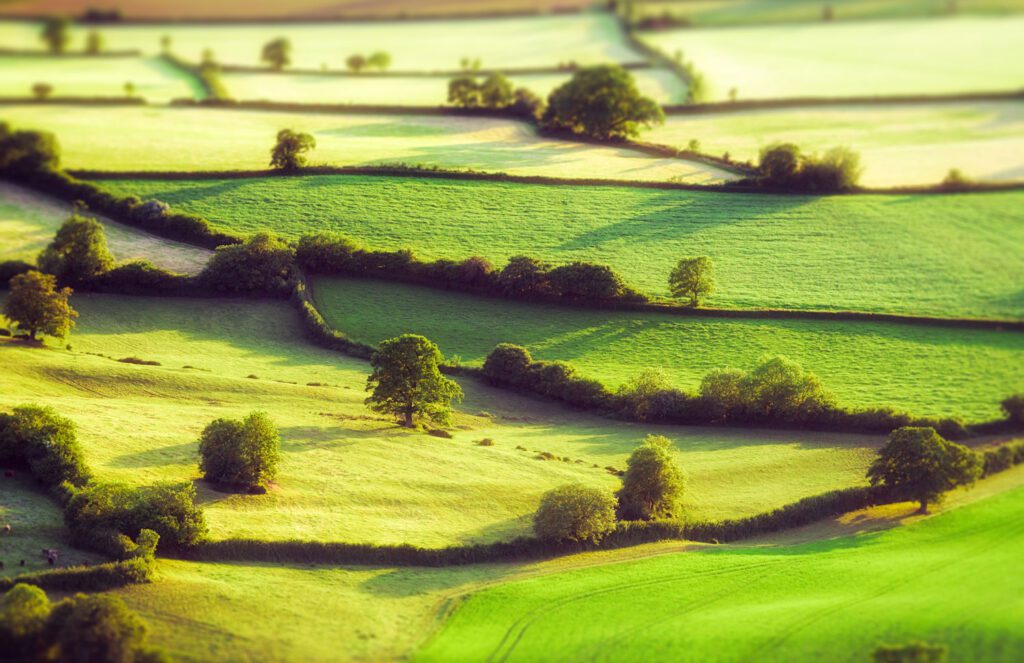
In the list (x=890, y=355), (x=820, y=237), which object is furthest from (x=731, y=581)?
(x=820, y=237)

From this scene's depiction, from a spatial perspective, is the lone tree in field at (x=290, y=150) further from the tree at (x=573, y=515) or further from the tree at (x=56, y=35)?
the tree at (x=56, y=35)

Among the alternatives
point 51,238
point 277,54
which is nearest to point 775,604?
point 51,238

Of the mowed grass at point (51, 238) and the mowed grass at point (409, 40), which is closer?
the mowed grass at point (51, 238)

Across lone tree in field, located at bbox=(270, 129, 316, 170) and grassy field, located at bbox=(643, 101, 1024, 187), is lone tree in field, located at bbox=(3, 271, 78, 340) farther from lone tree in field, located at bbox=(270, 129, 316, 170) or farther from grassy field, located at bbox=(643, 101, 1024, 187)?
grassy field, located at bbox=(643, 101, 1024, 187)

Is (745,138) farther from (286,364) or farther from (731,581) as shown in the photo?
(731,581)

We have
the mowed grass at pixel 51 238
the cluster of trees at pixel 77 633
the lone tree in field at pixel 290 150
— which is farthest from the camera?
the lone tree in field at pixel 290 150

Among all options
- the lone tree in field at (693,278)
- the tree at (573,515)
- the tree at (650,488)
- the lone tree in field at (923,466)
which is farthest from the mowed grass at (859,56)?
the tree at (573,515)

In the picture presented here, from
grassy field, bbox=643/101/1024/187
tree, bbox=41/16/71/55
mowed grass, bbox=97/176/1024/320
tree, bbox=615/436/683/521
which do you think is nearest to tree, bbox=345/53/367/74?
tree, bbox=41/16/71/55
